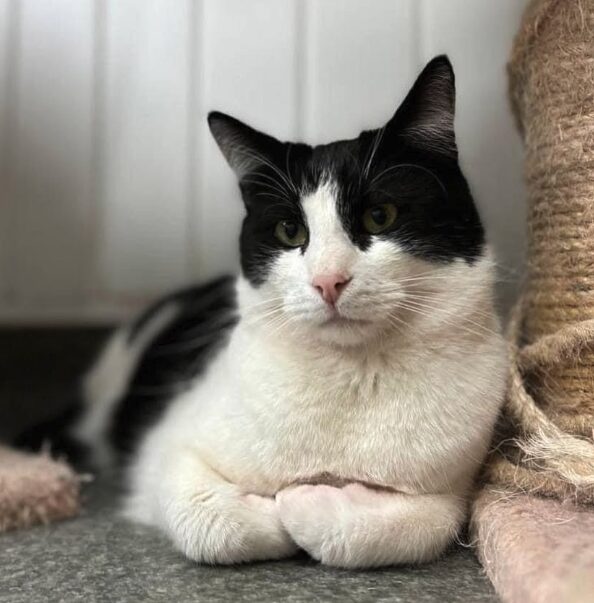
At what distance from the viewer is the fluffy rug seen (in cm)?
106

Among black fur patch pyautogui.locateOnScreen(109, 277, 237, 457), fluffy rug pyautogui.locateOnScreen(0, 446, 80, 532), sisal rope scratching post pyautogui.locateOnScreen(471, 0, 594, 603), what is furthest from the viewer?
black fur patch pyautogui.locateOnScreen(109, 277, 237, 457)

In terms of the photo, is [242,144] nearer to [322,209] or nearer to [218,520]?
[322,209]

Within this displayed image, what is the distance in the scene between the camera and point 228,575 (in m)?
0.86

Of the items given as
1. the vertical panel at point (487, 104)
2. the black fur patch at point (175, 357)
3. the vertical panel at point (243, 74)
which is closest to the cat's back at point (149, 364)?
the black fur patch at point (175, 357)

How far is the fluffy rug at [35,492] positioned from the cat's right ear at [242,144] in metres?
0.54

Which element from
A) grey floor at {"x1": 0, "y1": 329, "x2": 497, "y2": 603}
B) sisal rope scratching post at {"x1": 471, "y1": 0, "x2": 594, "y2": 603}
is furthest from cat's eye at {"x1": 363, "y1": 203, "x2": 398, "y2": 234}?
grey floor at {"x1": 0, "y1": 329, "x2": 497, "y2": 603}

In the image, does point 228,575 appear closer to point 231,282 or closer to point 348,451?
point 348,451

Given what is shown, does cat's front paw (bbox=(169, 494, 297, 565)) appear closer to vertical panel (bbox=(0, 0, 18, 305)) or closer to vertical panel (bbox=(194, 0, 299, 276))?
vertical panel (bbox=(194, 0, 299, 276))

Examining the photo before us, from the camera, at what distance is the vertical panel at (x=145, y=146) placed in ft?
5.16

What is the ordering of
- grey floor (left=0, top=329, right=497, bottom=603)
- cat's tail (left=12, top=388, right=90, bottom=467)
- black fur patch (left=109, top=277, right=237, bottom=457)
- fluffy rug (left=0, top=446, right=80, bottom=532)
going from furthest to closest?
cat's tail (left=12, top=388, right=90, bottom=467), black fur patch (left=109, top=277, right=237, bottom=457), fluffy rug (left=0, top=446, right=80, bottom=532), grey floor (left=0, top=329, right=497, bottom=603)

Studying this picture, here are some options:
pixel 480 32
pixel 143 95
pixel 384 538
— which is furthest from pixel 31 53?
pixel 384 538

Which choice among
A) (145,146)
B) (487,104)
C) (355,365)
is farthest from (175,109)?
(355,365)

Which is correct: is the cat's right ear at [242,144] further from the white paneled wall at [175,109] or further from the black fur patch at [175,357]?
the white paneled wall at [175,109]

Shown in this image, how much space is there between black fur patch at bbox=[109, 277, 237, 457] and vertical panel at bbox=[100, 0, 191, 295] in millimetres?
189
